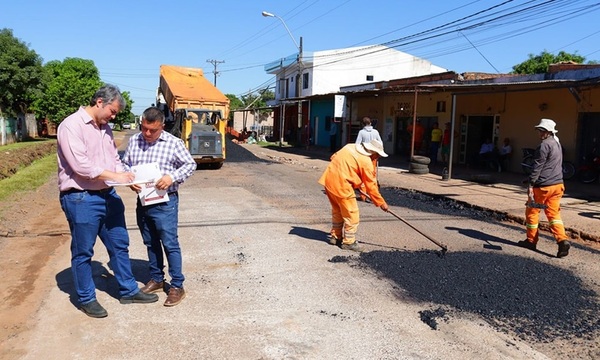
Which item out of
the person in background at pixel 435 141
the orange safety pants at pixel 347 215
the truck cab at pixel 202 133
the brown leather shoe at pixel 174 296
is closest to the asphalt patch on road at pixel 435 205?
the orange safety pants at pixel 347 215

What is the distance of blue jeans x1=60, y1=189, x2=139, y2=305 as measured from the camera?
4.23 metres

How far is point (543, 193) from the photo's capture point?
7.15 m

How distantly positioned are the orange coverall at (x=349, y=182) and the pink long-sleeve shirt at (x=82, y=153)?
10.2ft

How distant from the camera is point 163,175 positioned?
4543 mm

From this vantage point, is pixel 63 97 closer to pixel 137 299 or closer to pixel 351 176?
pixel 351 176

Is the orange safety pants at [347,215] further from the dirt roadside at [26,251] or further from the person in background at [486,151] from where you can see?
the person in background at [486,151]

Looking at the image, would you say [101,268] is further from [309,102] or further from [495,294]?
[309,102]

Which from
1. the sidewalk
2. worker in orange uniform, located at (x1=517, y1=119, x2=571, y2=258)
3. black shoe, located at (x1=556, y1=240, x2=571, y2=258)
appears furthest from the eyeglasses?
the sidewalk

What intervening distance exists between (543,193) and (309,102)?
1166 inches

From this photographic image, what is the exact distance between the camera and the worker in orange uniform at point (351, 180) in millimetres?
6645

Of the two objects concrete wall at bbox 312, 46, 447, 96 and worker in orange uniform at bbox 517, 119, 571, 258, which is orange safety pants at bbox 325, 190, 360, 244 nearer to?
worker in orange uniform at bbox 517, 119, 571, 258

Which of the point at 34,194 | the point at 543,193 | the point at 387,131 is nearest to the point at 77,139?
the point at 543,193

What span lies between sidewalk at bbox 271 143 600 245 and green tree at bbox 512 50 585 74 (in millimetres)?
27485

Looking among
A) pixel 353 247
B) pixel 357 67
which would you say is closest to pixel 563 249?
pixel 353 247
